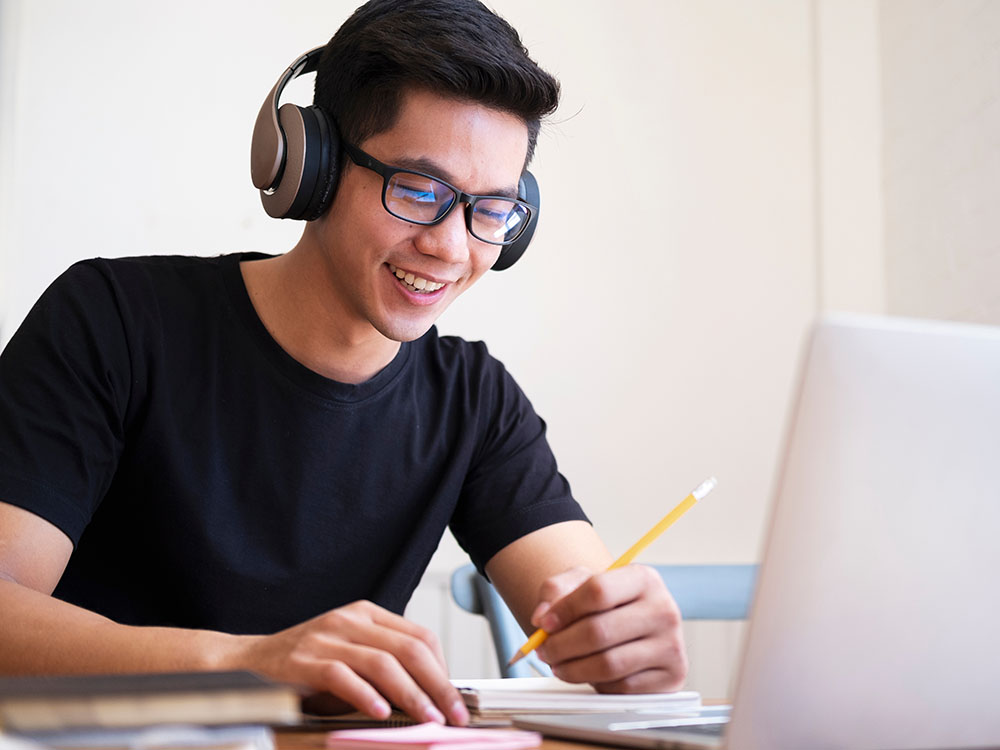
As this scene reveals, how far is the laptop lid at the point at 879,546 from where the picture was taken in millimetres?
548

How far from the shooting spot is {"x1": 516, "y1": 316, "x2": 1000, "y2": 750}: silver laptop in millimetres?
548

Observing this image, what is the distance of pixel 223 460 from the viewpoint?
1347 millimetres

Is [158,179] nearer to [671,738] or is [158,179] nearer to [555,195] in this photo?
[555,195]

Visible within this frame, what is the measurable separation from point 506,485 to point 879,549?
96 centimetres

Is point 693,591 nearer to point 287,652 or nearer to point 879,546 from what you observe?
point 287,652

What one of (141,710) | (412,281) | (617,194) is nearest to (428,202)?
(412,281)

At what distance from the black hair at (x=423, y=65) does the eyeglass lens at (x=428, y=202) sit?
9cm

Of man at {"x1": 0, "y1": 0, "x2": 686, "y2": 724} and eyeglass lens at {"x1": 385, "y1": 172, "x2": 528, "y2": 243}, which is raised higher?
eyeglass lens at {"x1": 385, "y1": 172, "x2": 528, "y2": 243}

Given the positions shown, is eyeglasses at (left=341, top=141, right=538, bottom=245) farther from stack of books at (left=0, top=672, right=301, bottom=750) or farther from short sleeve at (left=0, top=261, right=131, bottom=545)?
stack of books at (left=0, top=672, right=301, bottom=750)

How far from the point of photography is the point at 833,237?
2779 millimetres

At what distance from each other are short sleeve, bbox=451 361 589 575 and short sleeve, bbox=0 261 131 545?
0.50 meters

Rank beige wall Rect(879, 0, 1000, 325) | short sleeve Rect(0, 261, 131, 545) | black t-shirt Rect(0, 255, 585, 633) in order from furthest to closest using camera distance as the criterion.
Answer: beige wall Rect(879, 0, 1000, 325), black t-shirt Rect(0, 255, 585, 633), short sleeve Rect(0, 261, 131, 545)

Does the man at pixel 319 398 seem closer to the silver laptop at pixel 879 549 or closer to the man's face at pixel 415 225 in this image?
the man's face at pixel 415 225

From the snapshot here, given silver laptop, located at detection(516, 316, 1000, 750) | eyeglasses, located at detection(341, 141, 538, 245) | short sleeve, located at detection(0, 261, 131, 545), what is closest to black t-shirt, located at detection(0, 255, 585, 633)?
short sleeve, located at detection(0, 261, 131, 545)
